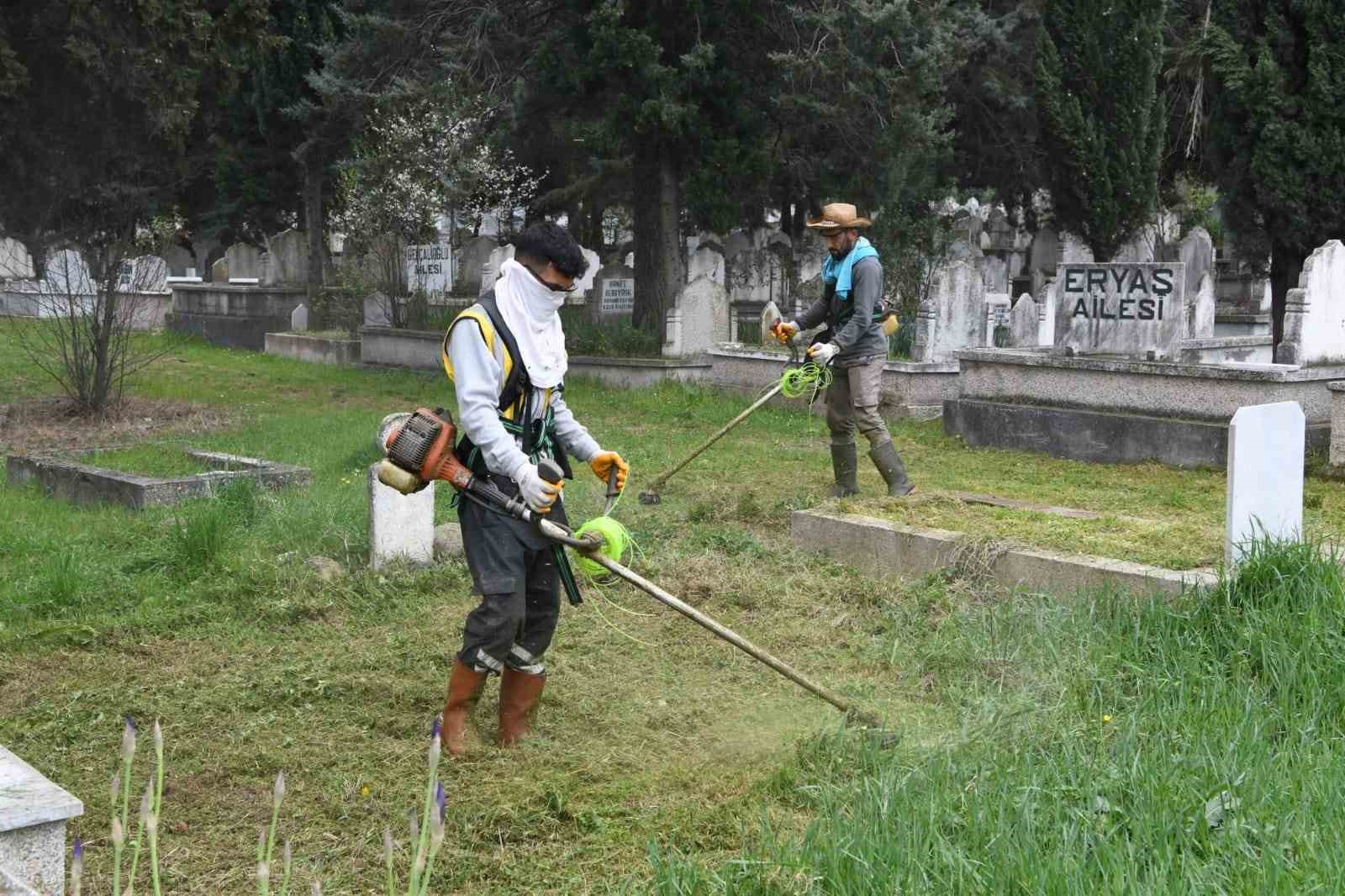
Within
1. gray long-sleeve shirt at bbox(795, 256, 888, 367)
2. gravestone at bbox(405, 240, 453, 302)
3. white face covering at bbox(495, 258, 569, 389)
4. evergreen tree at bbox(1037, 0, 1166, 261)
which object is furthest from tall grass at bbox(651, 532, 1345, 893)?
gravestone at bbox(405, 240, 453, 302)

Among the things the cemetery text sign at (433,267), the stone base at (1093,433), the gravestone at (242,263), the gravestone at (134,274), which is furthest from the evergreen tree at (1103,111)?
the gravestone at (242,263)

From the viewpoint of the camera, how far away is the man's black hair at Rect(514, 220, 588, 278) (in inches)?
193

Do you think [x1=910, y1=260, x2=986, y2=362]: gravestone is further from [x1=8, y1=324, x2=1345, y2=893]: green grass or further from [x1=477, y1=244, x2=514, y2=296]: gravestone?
[x1=477, y1=244, x2=514, y2=296]: gravestone

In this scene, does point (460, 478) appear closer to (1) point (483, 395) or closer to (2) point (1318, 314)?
(1) point (483, 395)

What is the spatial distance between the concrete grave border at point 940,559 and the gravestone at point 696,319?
910 centimetres

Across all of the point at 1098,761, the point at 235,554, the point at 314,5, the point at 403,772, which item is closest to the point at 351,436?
the point at 235,554

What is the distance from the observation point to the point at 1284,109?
15.2 metres

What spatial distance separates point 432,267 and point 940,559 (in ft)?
54.5

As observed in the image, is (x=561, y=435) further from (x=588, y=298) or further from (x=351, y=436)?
(x=588, y=298)

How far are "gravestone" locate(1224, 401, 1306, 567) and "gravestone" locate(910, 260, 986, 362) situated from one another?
8.28m

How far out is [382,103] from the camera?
17.6 meters

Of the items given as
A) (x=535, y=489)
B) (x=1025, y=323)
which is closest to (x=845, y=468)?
(x=535, y=489)

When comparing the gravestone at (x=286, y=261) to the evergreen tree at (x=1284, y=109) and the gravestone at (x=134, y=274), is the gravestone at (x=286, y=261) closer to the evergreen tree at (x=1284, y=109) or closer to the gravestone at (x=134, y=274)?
the gravestone at (x=134, y=274)

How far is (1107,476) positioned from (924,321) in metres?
4.13
